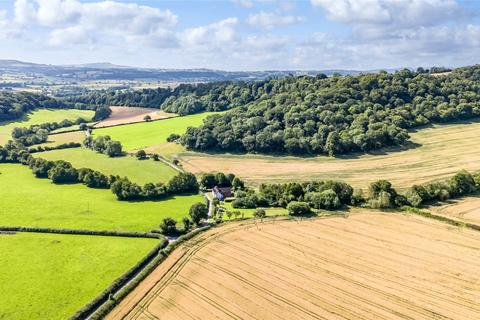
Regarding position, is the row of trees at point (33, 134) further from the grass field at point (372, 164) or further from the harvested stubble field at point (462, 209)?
the harvested stubble field at point (462, 209)

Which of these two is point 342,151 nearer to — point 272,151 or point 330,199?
point 272,151

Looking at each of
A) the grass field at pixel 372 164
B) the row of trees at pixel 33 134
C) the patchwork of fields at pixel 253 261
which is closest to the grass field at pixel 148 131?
the row of trees at pixel 33 134

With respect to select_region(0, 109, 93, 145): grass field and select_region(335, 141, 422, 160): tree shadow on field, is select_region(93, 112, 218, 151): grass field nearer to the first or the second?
select_region(0, 109, 93, 145): grass field

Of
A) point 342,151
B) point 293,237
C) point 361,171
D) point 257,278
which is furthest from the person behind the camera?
point 342,151

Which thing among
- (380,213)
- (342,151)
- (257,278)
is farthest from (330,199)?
(342,151)

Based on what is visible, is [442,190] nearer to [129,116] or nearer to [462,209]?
[462,209]
